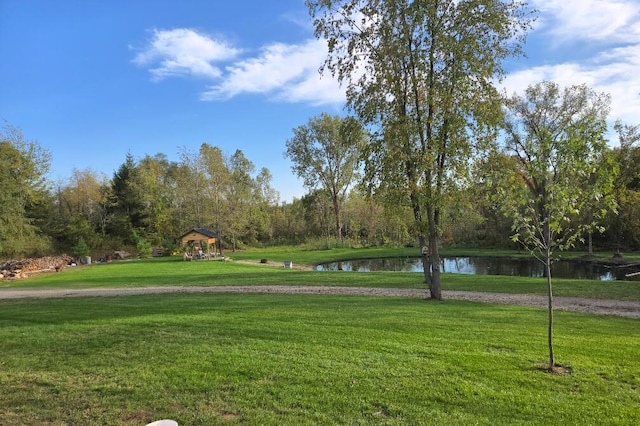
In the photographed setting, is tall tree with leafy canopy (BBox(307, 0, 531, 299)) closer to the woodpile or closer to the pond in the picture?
the pond

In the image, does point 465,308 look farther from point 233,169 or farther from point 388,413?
point 233,169

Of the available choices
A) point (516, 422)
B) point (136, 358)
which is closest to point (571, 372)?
point (516, 422)

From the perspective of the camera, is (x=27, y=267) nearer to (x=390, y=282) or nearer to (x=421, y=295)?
(x=390, y=282)

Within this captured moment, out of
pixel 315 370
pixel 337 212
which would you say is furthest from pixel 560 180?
pixel 337 212

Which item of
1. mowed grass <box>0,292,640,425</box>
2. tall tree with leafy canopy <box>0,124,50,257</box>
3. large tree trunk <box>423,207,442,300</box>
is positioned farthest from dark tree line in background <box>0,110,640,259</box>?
mowed grass <box>0,292,640,425</box>

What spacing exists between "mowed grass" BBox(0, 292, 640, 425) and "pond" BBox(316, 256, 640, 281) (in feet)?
53.5

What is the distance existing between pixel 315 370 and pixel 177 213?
45673mm

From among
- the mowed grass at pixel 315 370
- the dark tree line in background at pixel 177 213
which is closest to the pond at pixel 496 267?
the dark tree line in background at pixel 177 213

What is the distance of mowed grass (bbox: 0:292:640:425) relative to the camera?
3.91 metres

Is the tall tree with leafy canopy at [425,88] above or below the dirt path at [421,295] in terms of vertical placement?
above

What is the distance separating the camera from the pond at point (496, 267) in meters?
22.9

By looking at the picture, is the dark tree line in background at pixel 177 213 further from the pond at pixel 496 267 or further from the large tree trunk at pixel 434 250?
the large tree trunk at pixel 434 250

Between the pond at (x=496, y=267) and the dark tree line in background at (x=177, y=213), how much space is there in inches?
112

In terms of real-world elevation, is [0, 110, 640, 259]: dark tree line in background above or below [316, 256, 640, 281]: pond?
above
